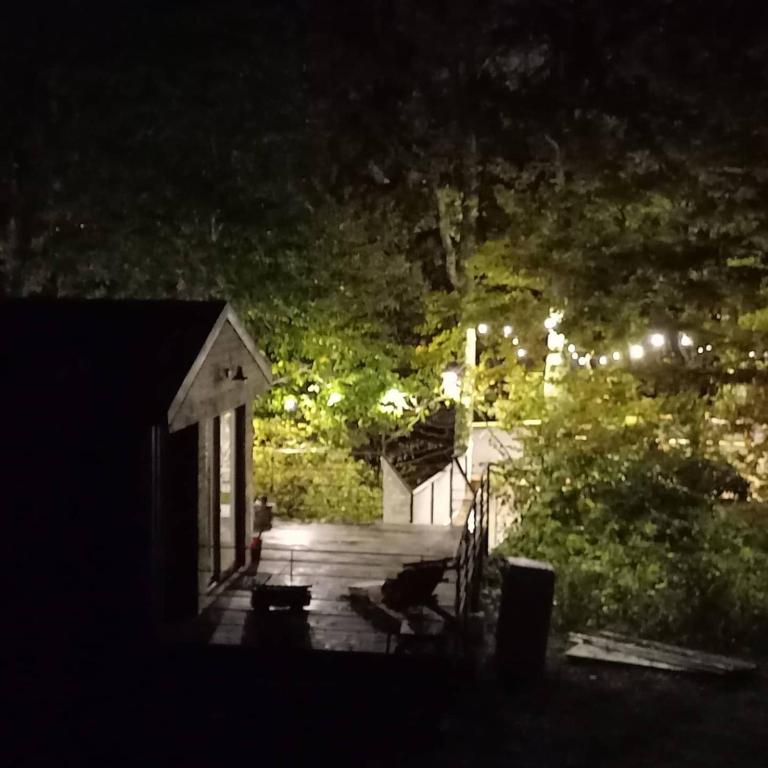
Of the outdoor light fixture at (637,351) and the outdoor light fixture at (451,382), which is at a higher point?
the outdoor light fixture at (637,351)

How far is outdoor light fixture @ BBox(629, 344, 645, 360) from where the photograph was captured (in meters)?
12.8

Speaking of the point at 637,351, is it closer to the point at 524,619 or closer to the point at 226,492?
the point at 524,619

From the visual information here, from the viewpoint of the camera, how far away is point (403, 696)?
746cm

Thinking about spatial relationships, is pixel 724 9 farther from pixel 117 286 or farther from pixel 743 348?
pixel 117 286

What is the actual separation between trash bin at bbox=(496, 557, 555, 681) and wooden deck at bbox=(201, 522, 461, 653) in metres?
0.62

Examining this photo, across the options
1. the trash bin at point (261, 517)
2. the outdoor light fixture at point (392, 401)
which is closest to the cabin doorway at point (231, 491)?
the trash bin at point (261, 517)

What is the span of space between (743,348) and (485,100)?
6.94 m

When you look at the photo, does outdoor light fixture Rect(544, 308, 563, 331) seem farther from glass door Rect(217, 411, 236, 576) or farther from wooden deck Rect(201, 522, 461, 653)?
glass door Rect(217, 411, 236, 576)

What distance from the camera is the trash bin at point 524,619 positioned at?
27.0ft

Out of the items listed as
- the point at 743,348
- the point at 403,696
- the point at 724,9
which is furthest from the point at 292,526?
the point at 724,9

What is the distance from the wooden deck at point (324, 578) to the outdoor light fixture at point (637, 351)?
376 cm

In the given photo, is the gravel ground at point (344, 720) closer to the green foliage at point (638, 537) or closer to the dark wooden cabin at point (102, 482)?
the dark wooden cabin at point (102, 482)

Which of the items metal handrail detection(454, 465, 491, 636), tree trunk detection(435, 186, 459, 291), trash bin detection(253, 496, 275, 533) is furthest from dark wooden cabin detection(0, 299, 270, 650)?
tree trunk detection(435, 186, 459, 291)

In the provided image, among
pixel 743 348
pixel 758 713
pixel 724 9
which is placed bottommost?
pixel 758 713
